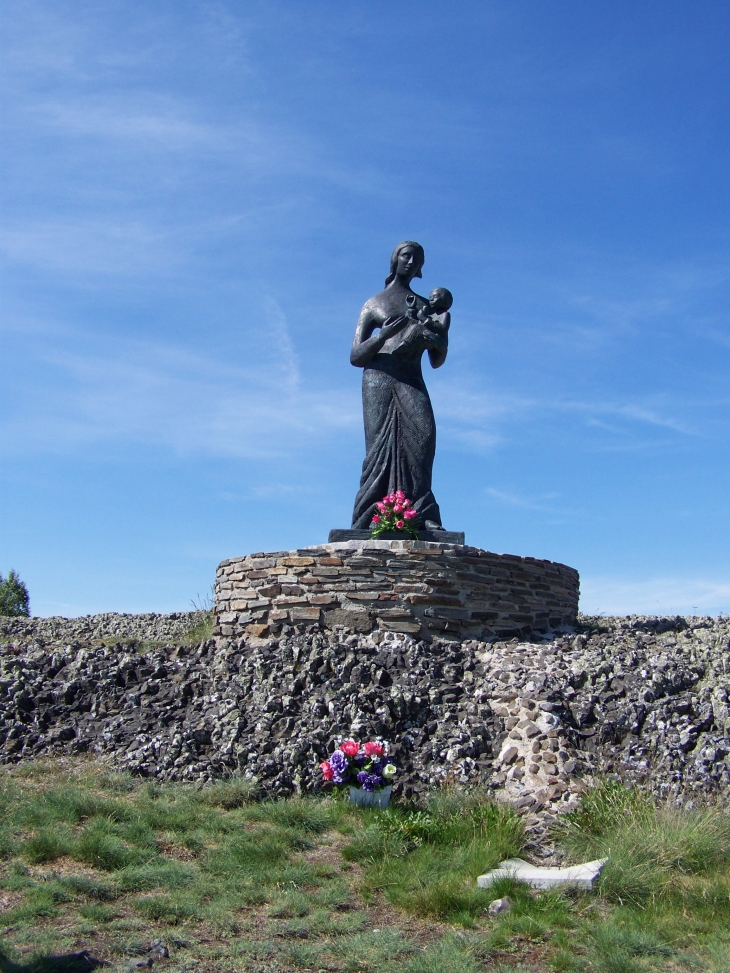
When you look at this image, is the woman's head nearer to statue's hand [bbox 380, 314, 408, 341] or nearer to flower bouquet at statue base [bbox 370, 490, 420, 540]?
statue's hand [bbox 380, 314, 408, 341]

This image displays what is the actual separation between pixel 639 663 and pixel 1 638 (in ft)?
29.8

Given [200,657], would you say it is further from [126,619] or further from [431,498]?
[126,619]

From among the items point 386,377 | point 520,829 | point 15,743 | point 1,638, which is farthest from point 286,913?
point 1,638

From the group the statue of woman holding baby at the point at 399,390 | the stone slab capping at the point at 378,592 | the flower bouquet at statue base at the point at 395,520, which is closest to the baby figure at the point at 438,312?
the statue of woman holding baby at the point at 399,390

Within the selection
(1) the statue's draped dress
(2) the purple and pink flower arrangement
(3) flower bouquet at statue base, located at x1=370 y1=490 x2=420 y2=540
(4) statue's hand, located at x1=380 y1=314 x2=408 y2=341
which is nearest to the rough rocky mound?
(2) the purple and pink flower arrangement

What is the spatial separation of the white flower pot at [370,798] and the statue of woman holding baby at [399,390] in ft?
12.6

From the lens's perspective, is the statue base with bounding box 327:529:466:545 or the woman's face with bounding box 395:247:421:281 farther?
the woman's face with bounding box 395:247:421:281

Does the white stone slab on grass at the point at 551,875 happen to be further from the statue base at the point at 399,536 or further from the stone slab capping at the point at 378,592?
the statue base at the point at 399,536

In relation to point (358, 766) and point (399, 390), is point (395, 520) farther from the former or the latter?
point (358, 766)

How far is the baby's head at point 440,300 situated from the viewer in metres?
10.8

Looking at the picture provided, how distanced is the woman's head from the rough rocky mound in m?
4.51

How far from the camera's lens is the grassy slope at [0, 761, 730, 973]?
15.5 ft

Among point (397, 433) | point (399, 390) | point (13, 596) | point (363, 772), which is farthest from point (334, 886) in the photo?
point (13, 596)

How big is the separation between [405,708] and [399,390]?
13.4 ft
